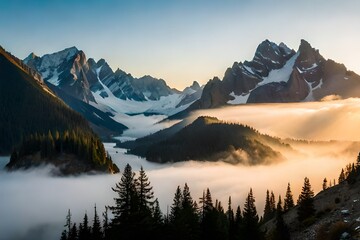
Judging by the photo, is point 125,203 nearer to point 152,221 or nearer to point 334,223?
point 152,221

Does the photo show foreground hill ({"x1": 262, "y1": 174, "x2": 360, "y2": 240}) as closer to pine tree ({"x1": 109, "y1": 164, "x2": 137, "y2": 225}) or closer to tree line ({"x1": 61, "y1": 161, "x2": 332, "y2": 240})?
tree line ({"x1": 61, "y1": 161, "x2": 332, "y2": 240})

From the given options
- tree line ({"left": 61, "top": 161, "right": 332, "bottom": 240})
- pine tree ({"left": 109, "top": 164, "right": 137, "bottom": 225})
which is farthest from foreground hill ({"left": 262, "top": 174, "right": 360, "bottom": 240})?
pine tree ({"left": 109, "top": 164, "right": 137, "bottom": 225})

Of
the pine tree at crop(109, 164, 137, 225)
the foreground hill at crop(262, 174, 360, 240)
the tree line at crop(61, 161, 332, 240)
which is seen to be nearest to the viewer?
the tree line at crop(61, 161, 332, 240)

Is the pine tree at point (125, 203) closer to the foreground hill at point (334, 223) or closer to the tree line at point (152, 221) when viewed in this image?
the tree line at point (152, 221)

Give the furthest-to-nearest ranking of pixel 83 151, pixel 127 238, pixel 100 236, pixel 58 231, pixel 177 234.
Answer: pixel 83 151 < pixel 58 231 < pixel 100 236 < pixel 177 234 < pixel 127 238

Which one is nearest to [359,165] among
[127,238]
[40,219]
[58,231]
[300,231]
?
[300,231]

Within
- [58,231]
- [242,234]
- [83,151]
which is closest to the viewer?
[242,234]

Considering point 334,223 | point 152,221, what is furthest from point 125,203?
point 334,223

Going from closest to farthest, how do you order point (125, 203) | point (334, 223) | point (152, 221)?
point (152, 221) → point (125, 203) → point (334, 223)

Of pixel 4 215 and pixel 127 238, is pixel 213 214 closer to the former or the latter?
pixel 127 238

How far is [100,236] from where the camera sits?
3135 inches

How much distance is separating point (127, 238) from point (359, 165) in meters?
73.6

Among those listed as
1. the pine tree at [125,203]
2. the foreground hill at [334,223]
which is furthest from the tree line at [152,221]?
the foreground hill at [334,223]

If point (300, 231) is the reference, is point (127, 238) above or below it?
above
